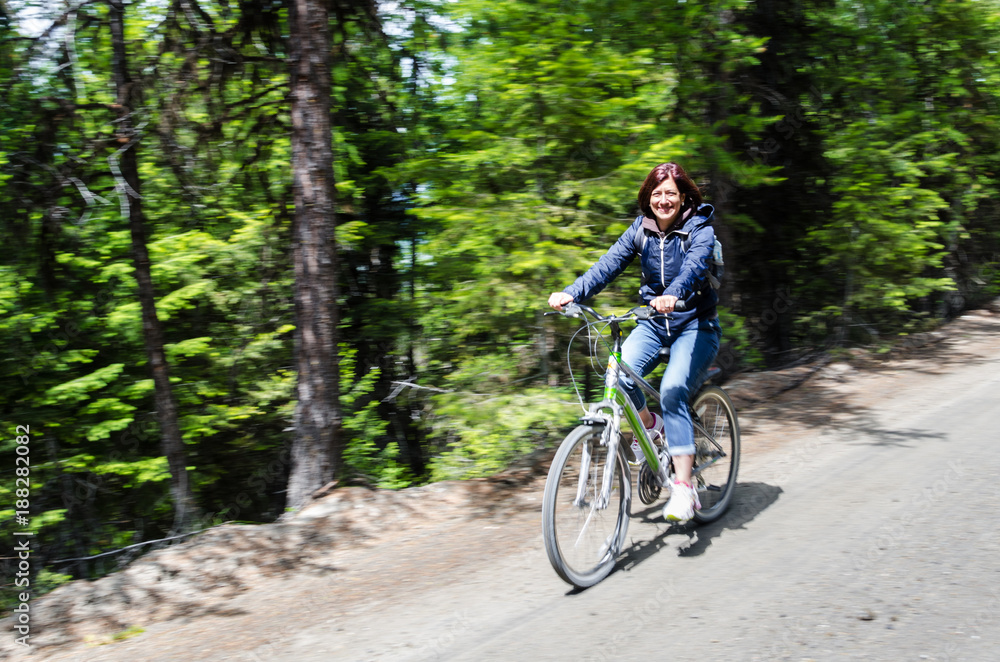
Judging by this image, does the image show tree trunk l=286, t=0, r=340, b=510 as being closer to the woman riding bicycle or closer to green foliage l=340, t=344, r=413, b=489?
the woman riding bicycle

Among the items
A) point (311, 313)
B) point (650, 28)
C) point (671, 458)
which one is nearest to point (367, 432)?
point (311, 313)

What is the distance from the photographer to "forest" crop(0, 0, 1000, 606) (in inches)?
275

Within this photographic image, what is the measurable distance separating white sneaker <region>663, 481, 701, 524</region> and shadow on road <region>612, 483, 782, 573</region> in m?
0.32

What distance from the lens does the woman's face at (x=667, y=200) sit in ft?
14.1

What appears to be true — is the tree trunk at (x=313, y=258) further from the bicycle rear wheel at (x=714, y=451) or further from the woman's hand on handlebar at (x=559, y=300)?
the bicycle rear wheel at (x=714, y=451)

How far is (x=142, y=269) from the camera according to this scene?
28.7 feet

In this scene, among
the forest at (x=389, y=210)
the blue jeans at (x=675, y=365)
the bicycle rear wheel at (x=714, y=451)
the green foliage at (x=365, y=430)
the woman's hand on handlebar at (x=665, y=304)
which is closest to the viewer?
the woman's hand on handlebar at (x=665, y=304)

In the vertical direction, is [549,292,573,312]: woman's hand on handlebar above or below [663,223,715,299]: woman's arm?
below

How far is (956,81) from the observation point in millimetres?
13273

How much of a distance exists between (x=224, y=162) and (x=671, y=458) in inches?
238

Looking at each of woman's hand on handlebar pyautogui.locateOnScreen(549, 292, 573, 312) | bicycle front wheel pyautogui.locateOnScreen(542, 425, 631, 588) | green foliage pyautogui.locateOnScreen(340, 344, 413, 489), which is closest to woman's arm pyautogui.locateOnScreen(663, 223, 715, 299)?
woman's hand on handlebar pyautogui.locateOnScreen(549, 292, 573, 312)

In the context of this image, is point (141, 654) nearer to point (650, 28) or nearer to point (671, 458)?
point (671, 458)

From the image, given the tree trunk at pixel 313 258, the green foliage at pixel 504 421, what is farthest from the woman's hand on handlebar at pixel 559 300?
the green foliage at pixel 504 421

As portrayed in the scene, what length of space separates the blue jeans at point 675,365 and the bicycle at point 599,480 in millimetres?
90
